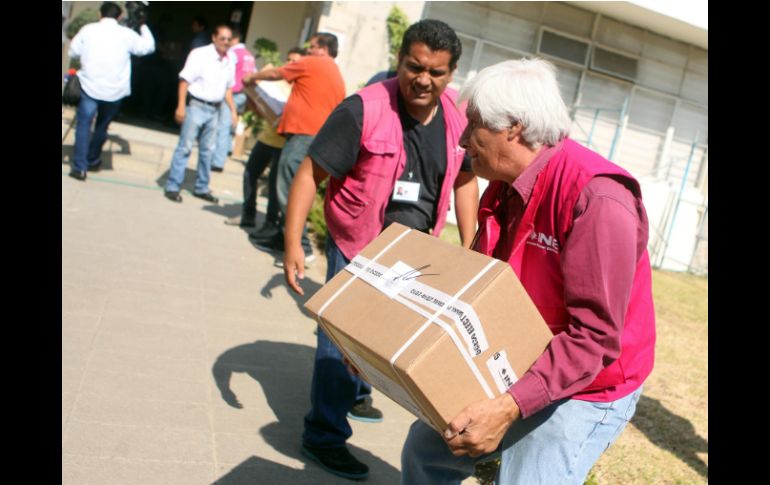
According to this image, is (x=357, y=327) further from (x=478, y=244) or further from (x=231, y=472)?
(x=231, y=472)

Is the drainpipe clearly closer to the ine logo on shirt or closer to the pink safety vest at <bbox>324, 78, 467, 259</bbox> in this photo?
the pink safety vest at <bbox>324, 78, 467, 259</bbox>

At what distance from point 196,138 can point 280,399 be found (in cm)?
604

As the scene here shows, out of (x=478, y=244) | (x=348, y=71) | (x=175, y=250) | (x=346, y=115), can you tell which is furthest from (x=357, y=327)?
(x=348, y=71)

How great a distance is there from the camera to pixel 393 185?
4.18 metres


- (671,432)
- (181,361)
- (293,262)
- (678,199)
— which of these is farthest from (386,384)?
(678,199)

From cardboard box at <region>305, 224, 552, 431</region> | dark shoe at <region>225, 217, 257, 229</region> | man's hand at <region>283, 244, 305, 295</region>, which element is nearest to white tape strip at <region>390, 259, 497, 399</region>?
cardboard box at <region>305, 224, 552, 431</region>

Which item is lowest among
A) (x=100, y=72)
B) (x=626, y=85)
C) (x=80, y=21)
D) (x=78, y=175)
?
(x=78, y=175)

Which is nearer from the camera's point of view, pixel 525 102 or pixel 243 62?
pixel 525 102

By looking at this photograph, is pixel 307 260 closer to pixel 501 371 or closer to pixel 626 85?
pixel 501 371

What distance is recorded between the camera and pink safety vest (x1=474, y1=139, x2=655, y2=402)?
2545mm

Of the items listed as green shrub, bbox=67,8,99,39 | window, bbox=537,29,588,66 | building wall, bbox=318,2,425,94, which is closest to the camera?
building wall, bbox=318,2,425,94

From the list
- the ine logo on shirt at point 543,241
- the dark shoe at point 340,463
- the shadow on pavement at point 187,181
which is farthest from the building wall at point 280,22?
the ine logo on shirt at point 543,241

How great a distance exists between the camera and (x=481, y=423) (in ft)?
7.89

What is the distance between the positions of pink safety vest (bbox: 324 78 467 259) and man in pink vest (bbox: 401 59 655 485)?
4.19ft
